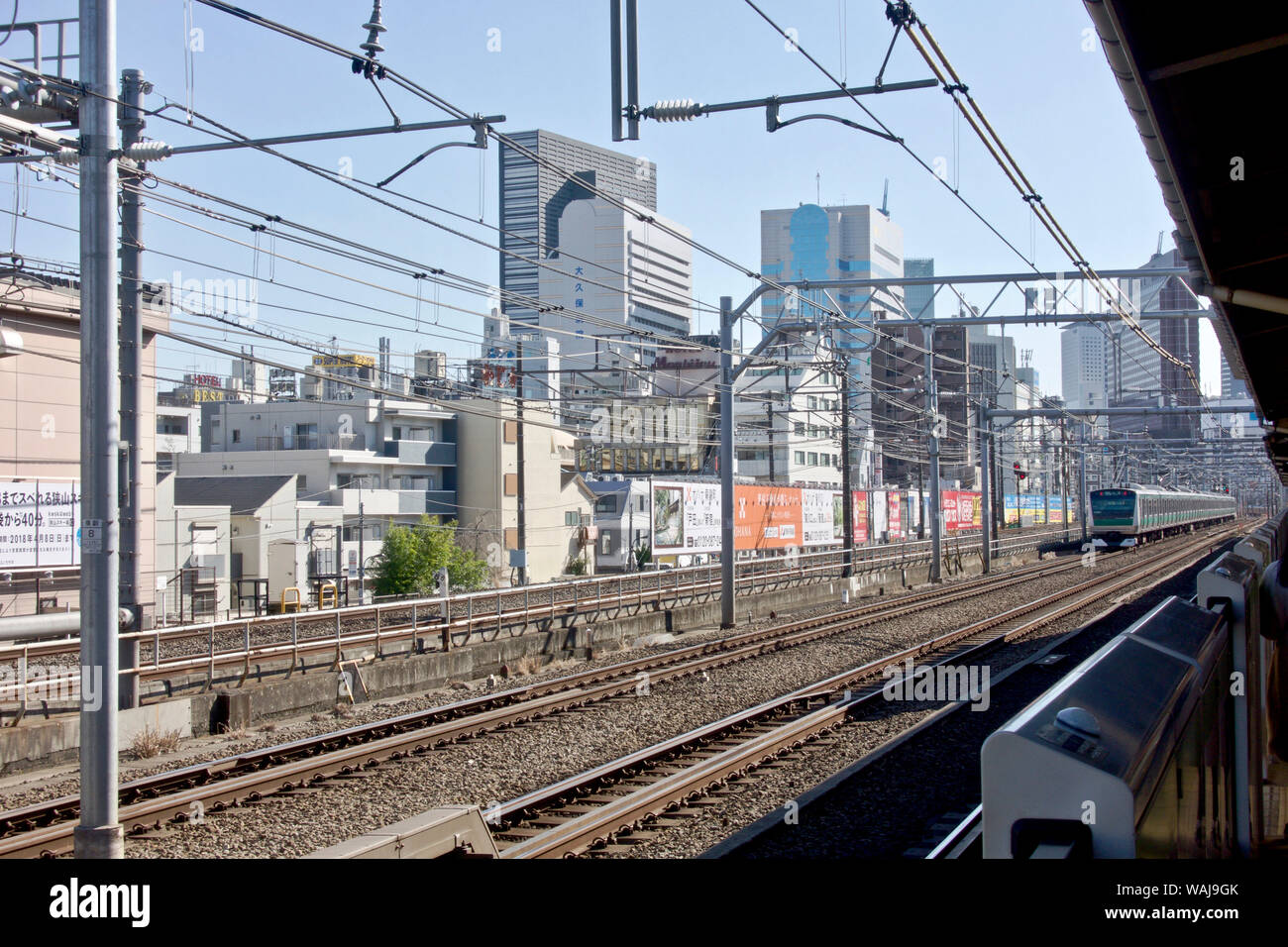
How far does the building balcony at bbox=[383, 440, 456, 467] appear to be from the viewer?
4056cm

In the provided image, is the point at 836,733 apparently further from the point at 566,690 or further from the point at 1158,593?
the point at 1158,593

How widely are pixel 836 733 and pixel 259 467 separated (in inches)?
1421

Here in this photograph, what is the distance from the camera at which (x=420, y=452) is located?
40.8 m

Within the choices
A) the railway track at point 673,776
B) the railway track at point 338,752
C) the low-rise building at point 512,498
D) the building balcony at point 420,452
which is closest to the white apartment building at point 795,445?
the low-rise building at point 512,498

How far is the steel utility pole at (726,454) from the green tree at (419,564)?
12383 millimetres

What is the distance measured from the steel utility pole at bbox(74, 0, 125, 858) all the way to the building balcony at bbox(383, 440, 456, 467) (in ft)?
113

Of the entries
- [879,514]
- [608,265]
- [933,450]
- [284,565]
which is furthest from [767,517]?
[608,265]

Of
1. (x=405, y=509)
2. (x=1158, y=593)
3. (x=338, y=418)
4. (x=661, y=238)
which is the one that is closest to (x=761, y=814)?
(x=1158, y=593)

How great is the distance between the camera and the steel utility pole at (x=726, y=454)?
1964cm

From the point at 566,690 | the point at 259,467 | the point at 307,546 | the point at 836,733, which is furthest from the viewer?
the point at 259,467

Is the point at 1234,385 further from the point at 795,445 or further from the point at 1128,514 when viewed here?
the point at 795,445

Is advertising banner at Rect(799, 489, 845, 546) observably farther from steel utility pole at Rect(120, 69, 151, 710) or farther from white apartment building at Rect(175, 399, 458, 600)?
steel utility pole at Rect(120, 69, 151, 710)

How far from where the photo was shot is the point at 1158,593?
25359 millimetres

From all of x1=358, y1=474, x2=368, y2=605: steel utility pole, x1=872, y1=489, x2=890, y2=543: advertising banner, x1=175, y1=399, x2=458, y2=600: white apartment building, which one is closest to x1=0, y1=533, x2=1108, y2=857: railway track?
x1=358, y1=474, x2=368, y2=605: steel utility pole
